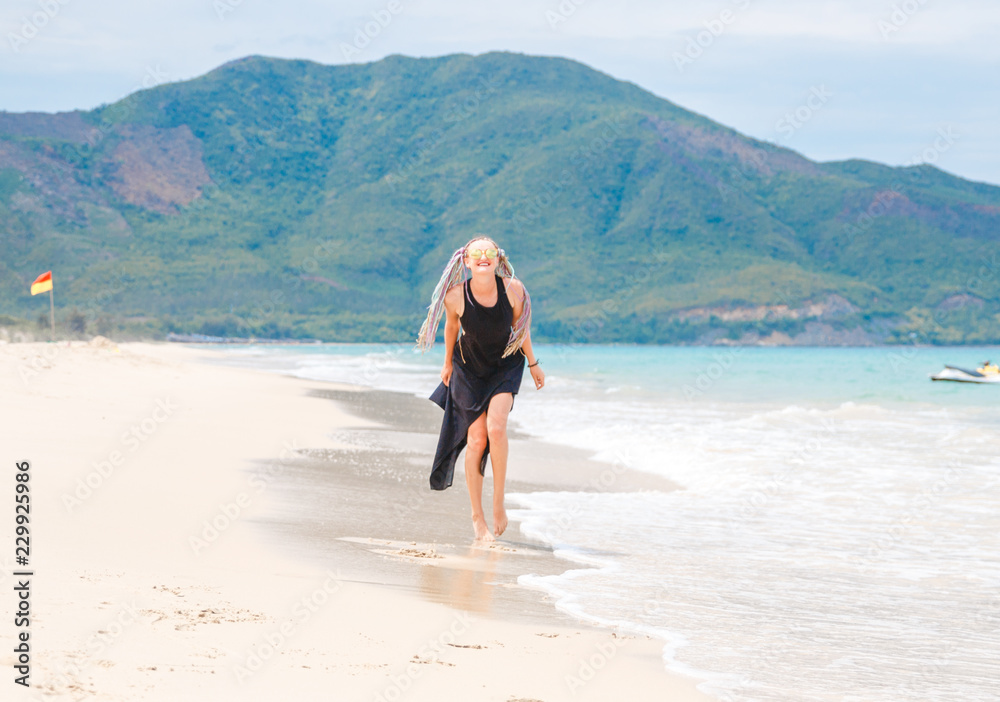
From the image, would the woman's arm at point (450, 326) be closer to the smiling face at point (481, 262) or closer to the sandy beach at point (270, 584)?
the smiling face at point (481, 262)

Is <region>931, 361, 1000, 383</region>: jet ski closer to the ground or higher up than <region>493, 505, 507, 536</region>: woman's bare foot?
closer to the ground

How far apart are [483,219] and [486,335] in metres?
126

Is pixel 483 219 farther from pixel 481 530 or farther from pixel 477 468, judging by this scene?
pixel 481 530

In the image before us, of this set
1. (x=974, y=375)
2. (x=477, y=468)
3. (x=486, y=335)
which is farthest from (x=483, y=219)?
(x=486, y=335)

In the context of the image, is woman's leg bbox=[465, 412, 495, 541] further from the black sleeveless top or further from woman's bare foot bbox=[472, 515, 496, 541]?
the black sleeveless top

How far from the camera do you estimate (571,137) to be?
144m

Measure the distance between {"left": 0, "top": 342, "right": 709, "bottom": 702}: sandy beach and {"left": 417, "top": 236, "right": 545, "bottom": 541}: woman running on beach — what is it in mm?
567

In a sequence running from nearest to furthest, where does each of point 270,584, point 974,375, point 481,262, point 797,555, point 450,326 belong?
point 270,584 → point 481,262 → point 450,326 → point 797,555 → point 974,375

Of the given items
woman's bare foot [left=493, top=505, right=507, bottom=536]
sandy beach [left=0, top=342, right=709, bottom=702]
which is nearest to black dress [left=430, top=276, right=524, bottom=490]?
woman's bare foot [left=493, top=505, right=507, bottom=536]

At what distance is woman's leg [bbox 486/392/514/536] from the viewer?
21.4 feet

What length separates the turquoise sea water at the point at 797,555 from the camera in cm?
427

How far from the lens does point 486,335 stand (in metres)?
6.36

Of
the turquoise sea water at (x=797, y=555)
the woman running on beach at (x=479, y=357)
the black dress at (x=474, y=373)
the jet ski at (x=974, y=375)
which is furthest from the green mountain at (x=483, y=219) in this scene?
the woman running on beach at (x=479, y=357)

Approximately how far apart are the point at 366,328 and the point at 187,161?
170 ft
